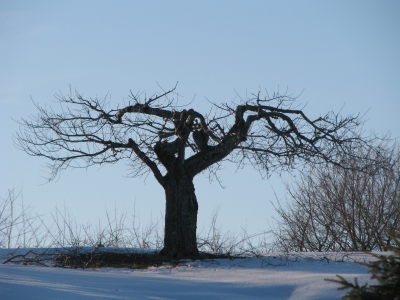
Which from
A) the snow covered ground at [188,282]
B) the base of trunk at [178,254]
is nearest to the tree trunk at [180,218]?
the base of trunk at [178,254]

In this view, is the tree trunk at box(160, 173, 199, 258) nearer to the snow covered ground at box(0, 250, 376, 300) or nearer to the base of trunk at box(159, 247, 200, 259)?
the base of trunk at box(159, 247, 200, 259)

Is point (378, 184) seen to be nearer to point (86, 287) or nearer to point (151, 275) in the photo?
point (151, 275)

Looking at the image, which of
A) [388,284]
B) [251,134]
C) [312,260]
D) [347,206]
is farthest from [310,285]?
[347,206]

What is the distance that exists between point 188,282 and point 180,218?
312cm

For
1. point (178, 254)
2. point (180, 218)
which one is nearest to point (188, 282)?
point (178, 254)

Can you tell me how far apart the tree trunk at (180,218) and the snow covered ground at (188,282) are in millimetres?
1232

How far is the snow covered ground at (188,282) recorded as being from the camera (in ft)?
17.6

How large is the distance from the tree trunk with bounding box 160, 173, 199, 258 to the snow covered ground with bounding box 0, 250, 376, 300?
123cm

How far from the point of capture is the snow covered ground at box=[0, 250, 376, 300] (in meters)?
5.36

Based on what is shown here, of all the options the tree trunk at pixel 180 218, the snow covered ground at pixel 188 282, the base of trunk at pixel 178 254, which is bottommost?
the snow covered ground at pixel 188 282

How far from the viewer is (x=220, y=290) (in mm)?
5891

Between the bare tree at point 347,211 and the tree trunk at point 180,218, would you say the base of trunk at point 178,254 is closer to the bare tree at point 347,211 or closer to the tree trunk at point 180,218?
the tree trunk at point 180,218

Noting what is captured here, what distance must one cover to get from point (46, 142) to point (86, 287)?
5105 mm

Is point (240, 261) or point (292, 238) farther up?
point (292, 238)
